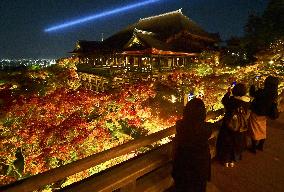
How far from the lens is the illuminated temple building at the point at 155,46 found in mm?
29842

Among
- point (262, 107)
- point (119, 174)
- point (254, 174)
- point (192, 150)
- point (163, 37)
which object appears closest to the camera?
point (119, 174)

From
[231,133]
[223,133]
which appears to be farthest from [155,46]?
[231,133]

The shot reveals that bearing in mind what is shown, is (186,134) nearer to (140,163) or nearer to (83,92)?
(140,163)

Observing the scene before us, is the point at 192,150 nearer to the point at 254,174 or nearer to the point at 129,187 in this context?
the point at 129,187

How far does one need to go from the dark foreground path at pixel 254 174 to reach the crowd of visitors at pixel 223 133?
0.17m

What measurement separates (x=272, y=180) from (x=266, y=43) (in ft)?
44.0

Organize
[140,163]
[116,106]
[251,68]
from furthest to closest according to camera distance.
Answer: [251,68], [116,106], [140,163]

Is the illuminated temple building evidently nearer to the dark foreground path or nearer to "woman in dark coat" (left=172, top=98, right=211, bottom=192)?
the dark foreground path

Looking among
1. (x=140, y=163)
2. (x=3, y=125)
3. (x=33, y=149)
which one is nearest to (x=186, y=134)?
(x=140, y=163)

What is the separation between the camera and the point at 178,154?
11.3ft

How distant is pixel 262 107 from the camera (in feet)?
17.0

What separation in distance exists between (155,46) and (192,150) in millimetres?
26259

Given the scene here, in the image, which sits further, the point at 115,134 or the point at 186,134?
the point at 115,134

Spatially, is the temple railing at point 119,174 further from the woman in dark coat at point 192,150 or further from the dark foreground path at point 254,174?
the dark foreground path at point 254,174
